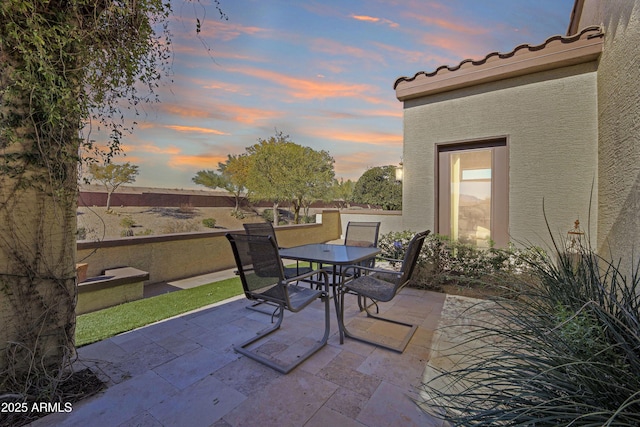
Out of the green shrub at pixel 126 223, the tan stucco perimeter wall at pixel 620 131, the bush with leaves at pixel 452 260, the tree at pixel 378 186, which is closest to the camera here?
the tan stucco perimeter wall at pixel 620 131

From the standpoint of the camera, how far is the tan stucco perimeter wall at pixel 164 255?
471 cm

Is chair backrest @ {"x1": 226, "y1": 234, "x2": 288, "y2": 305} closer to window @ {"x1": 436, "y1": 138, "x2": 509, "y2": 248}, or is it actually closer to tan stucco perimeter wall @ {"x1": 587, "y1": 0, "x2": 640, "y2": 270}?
tan stucco perimeter wall @ {"x1": 587, "y1": 0, "x2": 640, "y2": 270}

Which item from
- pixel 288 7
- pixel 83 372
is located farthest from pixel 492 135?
pixel 83 372

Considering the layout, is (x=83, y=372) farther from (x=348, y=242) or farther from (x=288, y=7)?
(x=288, y=7)

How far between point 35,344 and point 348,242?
12.5ft

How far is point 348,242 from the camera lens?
4.78 meters

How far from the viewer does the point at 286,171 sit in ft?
41.2

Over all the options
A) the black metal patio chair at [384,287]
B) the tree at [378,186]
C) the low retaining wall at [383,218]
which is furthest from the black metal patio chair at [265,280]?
the tree at [378,186]

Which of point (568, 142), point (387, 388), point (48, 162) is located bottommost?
point (387, 388)

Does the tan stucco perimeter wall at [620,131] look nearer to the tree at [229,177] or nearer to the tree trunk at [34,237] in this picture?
the tree trunk at [34,237]

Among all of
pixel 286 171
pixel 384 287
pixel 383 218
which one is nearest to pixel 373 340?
pixel 384 287

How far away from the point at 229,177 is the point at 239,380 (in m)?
18.4

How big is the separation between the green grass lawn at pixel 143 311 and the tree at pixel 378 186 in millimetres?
15081

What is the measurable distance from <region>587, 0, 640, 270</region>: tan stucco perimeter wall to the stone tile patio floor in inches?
87.0
